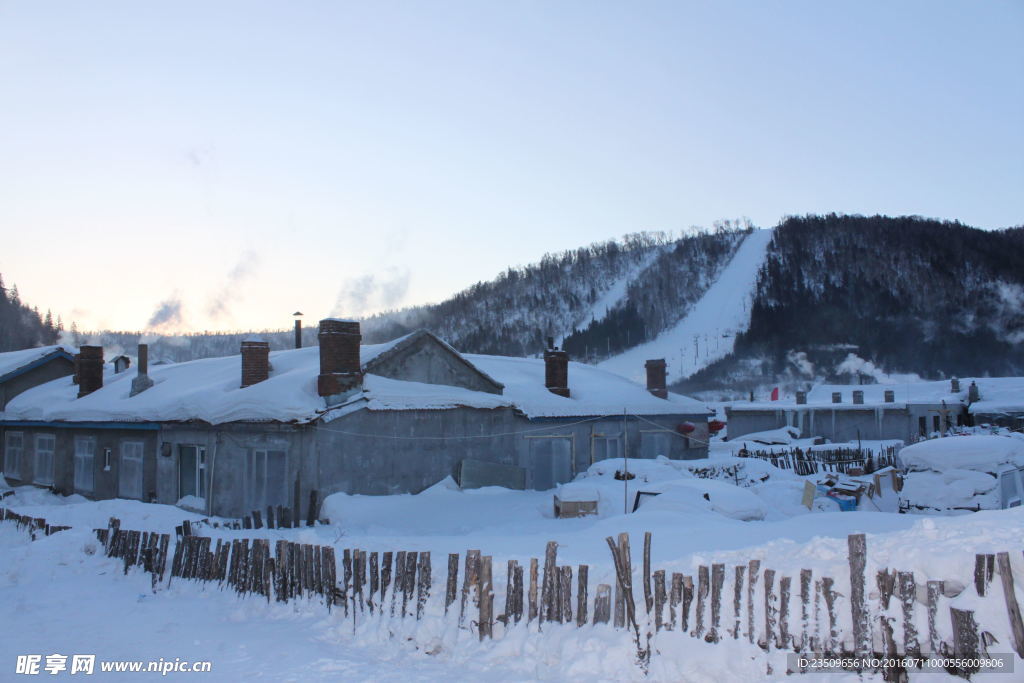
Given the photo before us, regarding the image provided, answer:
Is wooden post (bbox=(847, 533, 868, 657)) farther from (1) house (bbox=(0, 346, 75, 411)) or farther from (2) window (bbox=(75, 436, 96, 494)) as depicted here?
(1) house (bbox=(0, 346, 75, 411))

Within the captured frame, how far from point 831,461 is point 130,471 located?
29151 mm

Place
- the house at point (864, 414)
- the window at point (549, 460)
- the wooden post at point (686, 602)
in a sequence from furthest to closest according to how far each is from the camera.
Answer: the house at point (864, 414) → the window at point (549, 460) → the wooden post at point (686, 602)

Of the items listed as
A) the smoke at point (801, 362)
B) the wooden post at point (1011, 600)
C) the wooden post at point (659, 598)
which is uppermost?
the smoke at point (801, 362)

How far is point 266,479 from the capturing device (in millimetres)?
19297

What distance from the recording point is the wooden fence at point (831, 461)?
32500mm

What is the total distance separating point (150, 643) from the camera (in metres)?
9.39

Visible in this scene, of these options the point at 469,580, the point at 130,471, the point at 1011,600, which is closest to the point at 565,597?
the point at 469,580

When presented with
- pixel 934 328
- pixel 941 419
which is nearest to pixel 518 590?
pixel 941 419

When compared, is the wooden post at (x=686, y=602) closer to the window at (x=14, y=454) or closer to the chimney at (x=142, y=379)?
the chimney at (x=142, y=379)

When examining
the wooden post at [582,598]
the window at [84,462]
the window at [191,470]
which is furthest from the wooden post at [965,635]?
the window at [84,462]

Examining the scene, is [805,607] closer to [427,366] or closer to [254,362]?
[427,366]

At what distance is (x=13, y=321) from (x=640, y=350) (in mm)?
106019

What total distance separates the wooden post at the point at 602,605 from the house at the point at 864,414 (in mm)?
47932

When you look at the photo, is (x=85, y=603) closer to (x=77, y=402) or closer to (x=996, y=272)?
(x=77, y=402)
